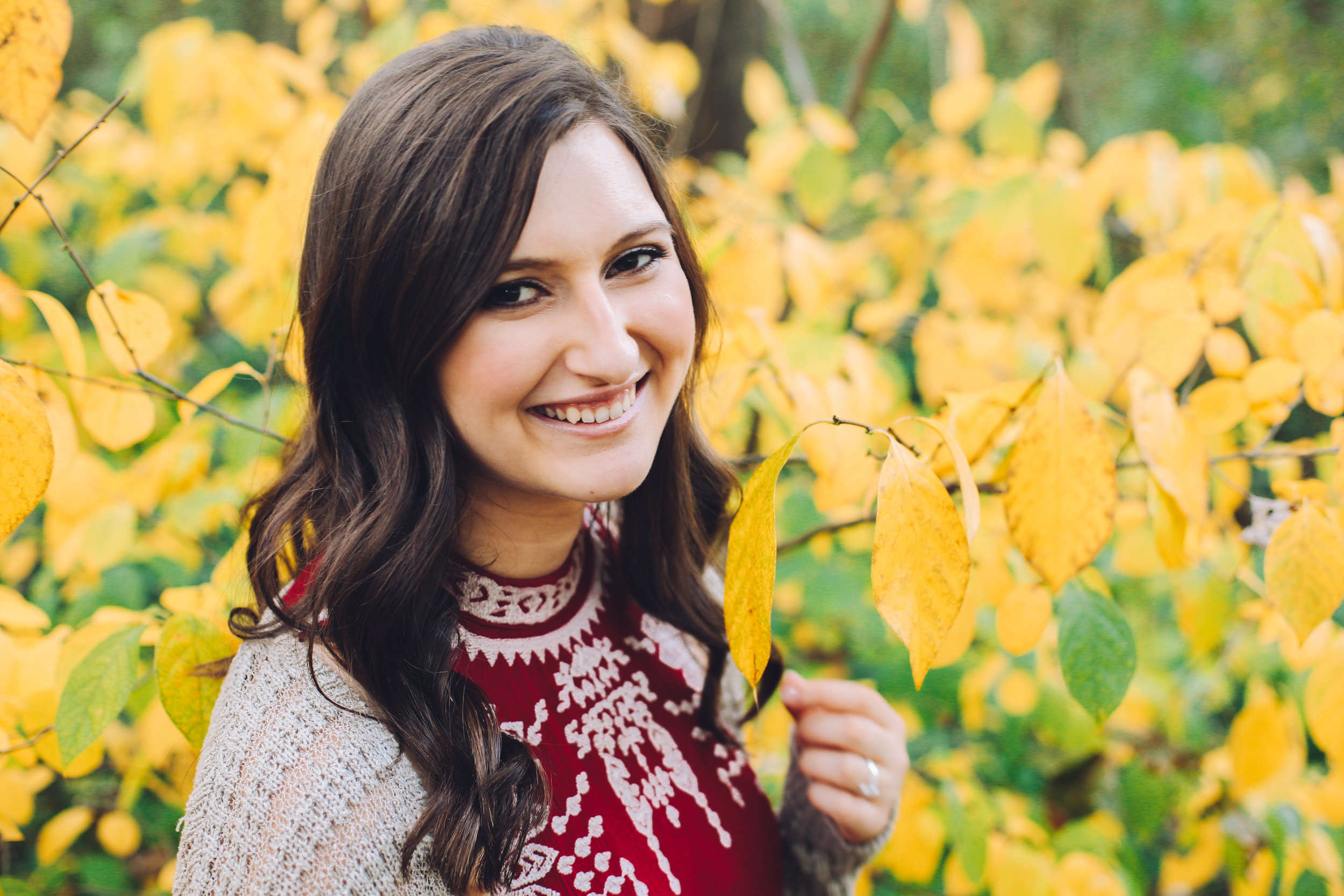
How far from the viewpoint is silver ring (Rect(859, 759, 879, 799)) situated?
1.15 m

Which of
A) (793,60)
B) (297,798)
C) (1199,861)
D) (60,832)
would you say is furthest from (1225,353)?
(60,832)

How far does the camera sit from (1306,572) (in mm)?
856

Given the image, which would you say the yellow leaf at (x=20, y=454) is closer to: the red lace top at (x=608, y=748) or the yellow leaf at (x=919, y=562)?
the red lace top at (x=608, y=748)

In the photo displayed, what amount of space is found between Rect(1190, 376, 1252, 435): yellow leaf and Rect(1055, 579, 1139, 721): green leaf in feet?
1.22

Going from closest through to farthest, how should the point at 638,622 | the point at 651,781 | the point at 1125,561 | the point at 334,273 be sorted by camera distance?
the point at 334,273 → the point at 651,781 → the point at 638,622 → the point at 1125,561

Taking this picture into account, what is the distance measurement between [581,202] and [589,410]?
0.22m

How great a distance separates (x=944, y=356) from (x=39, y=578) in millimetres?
2120

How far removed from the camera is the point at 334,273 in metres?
0.89

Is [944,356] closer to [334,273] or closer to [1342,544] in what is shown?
[1342,544]

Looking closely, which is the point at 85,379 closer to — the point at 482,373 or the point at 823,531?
the point at 482,373

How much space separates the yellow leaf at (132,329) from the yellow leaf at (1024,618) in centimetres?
116

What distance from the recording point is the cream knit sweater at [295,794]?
2.51 feet

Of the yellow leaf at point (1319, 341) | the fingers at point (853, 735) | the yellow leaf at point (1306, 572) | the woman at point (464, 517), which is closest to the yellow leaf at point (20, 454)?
the woman at point (464, 517)

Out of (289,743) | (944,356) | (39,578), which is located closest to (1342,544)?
(289,743)
